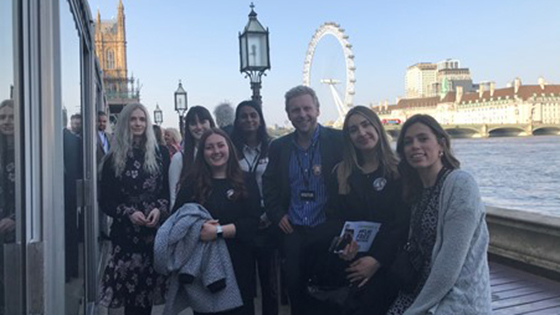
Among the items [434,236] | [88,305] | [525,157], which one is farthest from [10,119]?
[525,157]

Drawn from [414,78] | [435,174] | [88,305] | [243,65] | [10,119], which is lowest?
[88,305]

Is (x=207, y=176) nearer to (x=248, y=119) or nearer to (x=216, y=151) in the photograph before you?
(x=216, y=151)

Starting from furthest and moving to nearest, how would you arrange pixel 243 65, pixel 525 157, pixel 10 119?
1. pixel 525 157
2. pixel 243 65
3. pixel 10 119

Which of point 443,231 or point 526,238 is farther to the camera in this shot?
point 526,238

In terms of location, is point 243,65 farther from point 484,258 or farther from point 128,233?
point 484,258

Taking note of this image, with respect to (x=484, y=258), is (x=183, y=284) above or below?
below

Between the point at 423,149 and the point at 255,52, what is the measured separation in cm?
433

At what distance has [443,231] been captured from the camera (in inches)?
82.2

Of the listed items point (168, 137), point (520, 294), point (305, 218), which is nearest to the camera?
point (305, 218)

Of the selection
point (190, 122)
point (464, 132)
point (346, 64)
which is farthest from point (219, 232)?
point (464, 132)

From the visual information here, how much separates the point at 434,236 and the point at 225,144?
1.21 meters

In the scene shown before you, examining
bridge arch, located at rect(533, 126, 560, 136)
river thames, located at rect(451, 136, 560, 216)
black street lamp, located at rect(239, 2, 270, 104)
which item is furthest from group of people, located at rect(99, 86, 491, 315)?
bridge arch, located at rect(533, 126, 560, 136)

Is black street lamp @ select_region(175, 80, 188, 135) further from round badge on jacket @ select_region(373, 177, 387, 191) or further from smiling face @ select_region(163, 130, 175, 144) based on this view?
round badge on jacket @ select_region(373, 177, 387, 191)

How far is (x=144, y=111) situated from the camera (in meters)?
3.16
